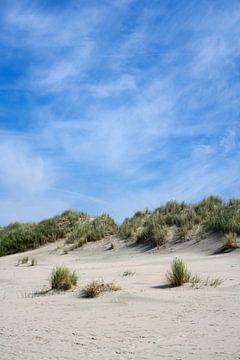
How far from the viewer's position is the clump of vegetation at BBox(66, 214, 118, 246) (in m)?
20.2

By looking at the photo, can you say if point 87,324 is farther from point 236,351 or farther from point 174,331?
point 236,351

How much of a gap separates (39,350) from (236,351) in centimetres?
194

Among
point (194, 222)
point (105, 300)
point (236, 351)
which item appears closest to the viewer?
point (236, 351)

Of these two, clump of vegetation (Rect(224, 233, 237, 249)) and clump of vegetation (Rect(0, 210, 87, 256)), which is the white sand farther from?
clump of vegetation (Rect(0, 210, 87, 256))

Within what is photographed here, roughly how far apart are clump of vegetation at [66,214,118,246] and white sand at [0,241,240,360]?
34.0 ft

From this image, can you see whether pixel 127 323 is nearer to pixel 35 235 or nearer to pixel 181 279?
pixel 181 279

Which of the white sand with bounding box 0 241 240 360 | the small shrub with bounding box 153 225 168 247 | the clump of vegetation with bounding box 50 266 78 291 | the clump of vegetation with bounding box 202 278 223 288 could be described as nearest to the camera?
the white sand with bounding box 0 241 240 360

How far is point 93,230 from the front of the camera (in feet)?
67.3

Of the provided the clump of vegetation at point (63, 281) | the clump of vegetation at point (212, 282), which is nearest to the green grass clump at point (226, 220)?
the clump of vegetation at point (212, 282)

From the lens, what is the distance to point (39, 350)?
5047 millimetres

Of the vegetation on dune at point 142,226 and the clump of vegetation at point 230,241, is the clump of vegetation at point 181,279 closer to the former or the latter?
the clump of vegetation at point 230,241

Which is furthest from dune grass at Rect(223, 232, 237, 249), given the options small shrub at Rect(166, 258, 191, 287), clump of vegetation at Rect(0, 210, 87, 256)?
clump of vegetation at Rect(0, 210, 87, 256)

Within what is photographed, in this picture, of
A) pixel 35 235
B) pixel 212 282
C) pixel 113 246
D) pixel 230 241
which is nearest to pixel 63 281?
pixel 212 282

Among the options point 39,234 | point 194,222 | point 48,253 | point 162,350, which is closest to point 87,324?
point 162,350
